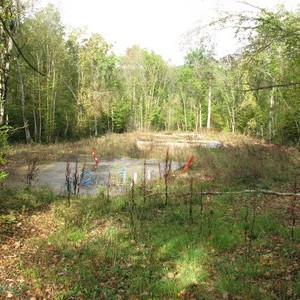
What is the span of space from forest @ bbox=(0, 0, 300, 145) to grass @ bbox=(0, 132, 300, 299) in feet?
7.62

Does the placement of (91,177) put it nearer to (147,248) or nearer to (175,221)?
(175,221)

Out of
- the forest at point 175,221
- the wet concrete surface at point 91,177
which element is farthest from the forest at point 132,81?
the wet concrete surface at point 91,177

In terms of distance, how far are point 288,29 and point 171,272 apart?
16.3 ft

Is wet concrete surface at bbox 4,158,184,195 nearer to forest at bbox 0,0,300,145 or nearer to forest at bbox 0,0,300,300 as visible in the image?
forest at bbox 0,0,300,300

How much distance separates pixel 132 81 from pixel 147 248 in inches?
1589

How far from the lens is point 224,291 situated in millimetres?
4094

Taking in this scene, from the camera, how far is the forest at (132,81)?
6852 mm

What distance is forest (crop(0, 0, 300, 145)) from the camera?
6.85 m

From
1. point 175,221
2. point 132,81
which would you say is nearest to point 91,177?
point 175,221

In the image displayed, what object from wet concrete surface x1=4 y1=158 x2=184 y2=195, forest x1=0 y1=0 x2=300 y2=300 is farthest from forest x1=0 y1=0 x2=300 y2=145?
wet concrete surface x1=4 y1=158 x2=184 y2=195

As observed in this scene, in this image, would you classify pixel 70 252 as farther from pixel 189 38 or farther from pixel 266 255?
pixel 189 38

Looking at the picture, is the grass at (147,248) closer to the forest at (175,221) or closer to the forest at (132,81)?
the forest at (175,221)

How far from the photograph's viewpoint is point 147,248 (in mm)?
5656

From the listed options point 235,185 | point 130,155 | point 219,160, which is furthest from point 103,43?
point 235,185
